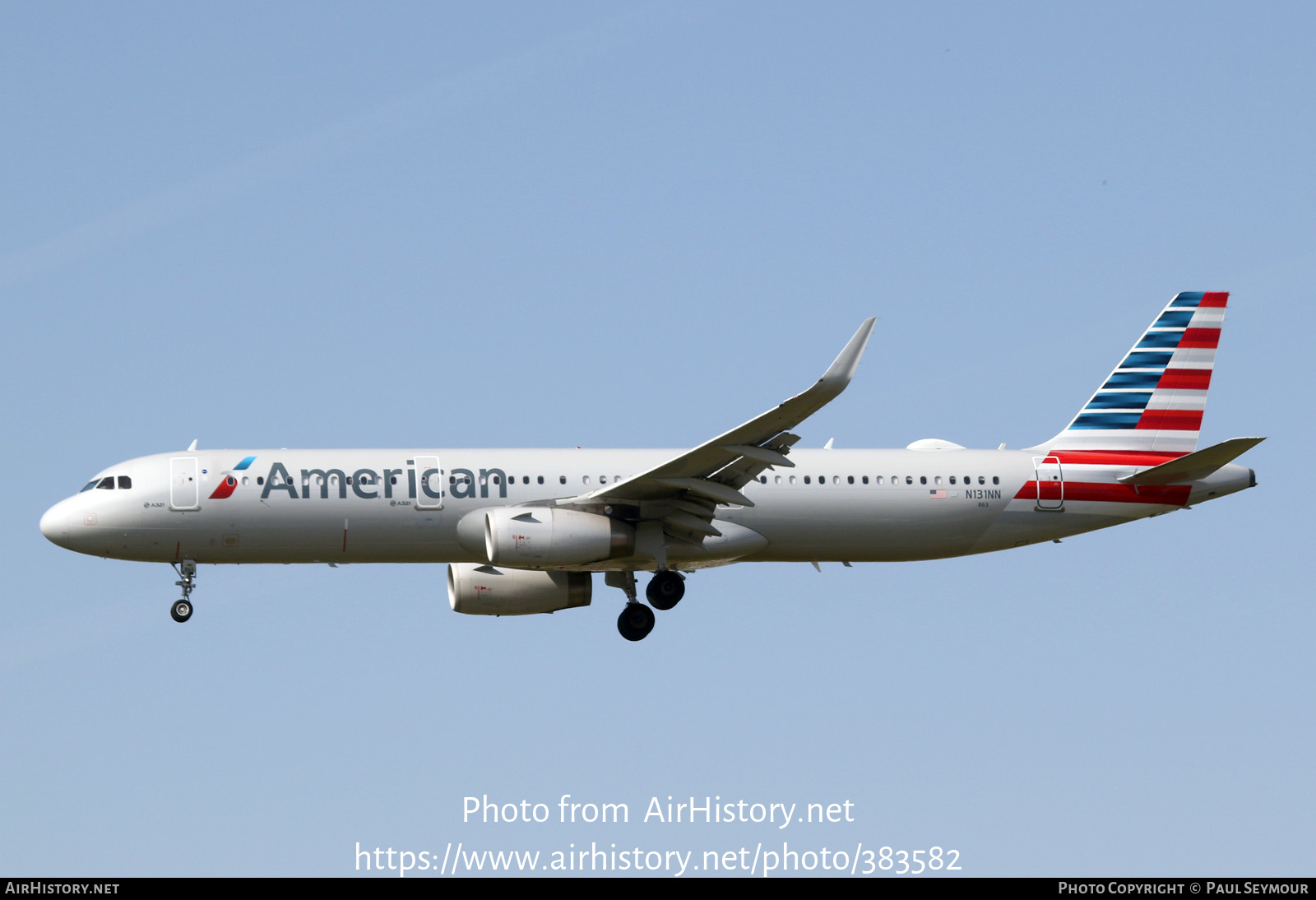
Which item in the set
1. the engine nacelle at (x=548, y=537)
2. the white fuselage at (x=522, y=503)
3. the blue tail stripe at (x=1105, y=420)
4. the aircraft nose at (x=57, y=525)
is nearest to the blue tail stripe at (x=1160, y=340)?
the blue tail stripe at (x=1105, y=420)

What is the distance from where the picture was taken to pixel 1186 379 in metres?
39.9

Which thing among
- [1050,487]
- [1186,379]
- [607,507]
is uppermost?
[1186,379]

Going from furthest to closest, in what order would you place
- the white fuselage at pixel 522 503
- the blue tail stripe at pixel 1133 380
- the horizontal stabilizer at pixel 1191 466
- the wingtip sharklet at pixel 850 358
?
the blue tail stripe at pixel 1133 380 < the horizontal stabilizer at pixel 1191 466 < the white fuselage at pixel 522 503 < the wingtip sharklet at pixel 850 358

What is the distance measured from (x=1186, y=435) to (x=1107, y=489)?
11.0 feet

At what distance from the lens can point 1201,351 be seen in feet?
132

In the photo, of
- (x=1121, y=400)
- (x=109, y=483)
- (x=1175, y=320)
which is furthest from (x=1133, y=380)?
(x=109, y=483)

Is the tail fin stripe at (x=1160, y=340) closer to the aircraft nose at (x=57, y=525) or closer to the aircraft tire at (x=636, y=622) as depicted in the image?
the aircraft tire at (x=636, y=622)

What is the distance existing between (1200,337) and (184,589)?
24141 mm

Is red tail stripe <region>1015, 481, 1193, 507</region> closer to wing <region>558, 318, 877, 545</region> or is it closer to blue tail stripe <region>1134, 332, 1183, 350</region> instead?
blue tail stripe <region>1134, 332, 1183, 350</region>

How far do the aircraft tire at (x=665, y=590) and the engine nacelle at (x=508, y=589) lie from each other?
9.16 feet

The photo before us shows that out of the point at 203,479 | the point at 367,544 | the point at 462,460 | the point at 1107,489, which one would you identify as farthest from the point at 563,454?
the point at 1107,489

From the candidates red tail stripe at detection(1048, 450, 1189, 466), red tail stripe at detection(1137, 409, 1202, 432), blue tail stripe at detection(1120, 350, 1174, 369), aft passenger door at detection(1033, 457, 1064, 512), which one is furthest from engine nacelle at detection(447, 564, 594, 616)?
blue tail stripe at detection(1120, 350, 1174, 369)

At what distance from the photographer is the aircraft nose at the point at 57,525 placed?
34.8m

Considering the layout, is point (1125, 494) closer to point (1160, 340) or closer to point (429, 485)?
point (1160, 340)
